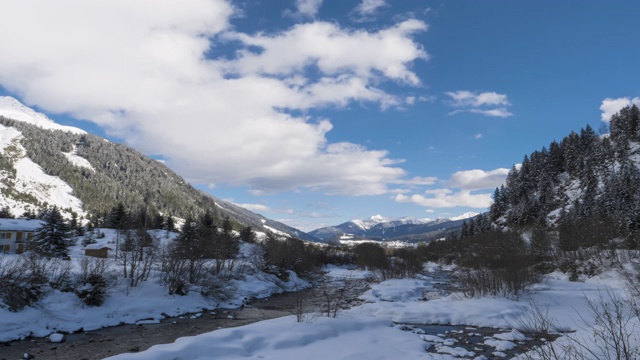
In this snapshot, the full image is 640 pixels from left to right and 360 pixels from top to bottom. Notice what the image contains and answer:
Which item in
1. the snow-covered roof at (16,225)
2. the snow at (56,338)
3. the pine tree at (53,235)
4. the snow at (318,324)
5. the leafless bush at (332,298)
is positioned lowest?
the leafless bush at (332,298)

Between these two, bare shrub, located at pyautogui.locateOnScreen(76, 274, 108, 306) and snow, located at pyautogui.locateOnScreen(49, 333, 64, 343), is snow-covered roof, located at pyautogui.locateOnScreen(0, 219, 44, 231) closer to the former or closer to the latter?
bare shrub, located at pyautogui.locateOnScreen(76, 274, 108, 306)

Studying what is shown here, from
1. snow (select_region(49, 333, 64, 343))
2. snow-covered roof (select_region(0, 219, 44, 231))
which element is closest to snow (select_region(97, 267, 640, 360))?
snow (select_region(49, 333, 64, 343))

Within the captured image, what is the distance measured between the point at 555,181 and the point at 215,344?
136831mm

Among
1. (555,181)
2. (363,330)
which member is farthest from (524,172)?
(363,330)

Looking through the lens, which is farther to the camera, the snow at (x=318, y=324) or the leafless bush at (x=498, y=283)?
the leafless bush at (x=498, y=283)

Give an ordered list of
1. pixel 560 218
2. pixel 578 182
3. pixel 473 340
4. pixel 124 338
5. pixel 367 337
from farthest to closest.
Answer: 1. pixel 578 182
2. pixel 560 218
3. pixel 124 338
4. pixel 473 340
5. pixel 367 337

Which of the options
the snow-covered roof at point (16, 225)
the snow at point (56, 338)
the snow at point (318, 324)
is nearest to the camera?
the snow at point (318, 324)

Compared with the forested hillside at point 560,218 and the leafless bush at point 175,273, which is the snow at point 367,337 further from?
the leafless bush at point 175,273

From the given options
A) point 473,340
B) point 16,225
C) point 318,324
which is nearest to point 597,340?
point 473,340

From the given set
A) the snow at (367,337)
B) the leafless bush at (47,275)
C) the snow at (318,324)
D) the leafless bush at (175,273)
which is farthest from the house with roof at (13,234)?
the snow at (367,337)

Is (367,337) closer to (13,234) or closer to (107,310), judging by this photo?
(107,310)

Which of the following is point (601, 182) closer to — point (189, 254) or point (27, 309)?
point (189, 254)

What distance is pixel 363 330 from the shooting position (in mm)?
20375

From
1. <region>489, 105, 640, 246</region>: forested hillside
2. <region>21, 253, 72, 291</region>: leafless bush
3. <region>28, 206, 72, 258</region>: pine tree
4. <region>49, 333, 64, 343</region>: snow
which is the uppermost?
<region>489, 105, 640, 246</region>: forested hillside
